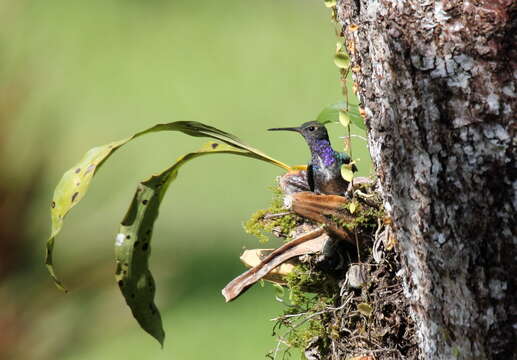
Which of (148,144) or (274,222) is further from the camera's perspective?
(148,144)

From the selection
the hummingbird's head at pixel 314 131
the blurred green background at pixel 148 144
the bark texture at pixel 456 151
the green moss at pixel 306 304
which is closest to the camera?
the bark texture at pixel 456 151

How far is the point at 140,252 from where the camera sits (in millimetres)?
1282

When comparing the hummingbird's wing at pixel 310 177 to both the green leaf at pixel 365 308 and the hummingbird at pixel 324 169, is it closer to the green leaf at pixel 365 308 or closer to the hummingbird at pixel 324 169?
the hummingbird at pixel 324 169

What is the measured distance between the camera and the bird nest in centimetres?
120

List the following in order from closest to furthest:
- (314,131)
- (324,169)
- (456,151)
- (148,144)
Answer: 1. (456,151)
2. (324,169)
3. (314,131)
4. (148,144)

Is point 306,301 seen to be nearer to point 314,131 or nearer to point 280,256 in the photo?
point 280,256

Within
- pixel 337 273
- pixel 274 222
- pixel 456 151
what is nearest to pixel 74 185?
pixel 274 222

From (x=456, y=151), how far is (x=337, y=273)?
1.28ft

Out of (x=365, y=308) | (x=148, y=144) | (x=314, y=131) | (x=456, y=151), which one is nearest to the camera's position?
(x=456, y=151)

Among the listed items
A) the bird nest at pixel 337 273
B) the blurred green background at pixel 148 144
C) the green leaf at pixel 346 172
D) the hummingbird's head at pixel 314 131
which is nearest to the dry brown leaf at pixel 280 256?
the bird nest at pixel 337 273

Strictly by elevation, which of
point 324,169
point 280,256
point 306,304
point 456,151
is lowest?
point 306,304

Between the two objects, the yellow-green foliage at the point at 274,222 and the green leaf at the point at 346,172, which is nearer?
the green leaf at the point at 346,172

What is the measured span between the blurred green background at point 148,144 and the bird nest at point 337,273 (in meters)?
1.32

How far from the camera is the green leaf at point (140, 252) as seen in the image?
128 cm
